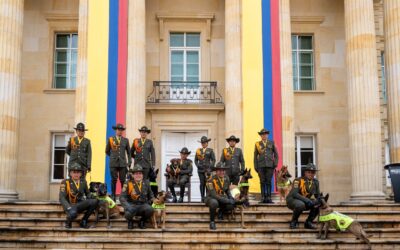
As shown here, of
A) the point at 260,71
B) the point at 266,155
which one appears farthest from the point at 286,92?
the point at 266,155

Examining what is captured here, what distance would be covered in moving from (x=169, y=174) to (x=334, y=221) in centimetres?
619

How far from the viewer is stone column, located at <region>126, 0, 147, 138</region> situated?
20211mm

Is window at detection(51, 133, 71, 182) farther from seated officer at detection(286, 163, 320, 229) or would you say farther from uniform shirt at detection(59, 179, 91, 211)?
seated officer at detection(286, 163, 320, 229)

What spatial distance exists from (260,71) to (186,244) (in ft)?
27.8

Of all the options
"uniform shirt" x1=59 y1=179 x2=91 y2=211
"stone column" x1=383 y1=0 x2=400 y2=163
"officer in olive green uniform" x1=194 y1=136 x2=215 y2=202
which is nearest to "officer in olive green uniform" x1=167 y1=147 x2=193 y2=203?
"officer in olive green uniform" x1=194 y1=136 x2=215 y2=202

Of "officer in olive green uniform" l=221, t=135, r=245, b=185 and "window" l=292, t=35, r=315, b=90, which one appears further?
"window" l=292, t=35, r=315, b=90

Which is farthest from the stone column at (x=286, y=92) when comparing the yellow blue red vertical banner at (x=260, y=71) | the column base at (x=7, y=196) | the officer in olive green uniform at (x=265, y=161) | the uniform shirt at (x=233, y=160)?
the column base at (x=7, y=196)

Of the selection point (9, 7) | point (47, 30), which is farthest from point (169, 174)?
point (47, 30)

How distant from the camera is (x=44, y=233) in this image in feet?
45.7

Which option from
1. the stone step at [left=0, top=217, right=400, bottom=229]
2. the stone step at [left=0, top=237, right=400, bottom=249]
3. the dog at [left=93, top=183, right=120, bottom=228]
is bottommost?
the stone step at [left=0, top=237, right=400, bottom=249]

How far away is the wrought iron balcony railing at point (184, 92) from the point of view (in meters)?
23.5

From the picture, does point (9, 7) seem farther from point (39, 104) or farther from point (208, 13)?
point (208, 13)

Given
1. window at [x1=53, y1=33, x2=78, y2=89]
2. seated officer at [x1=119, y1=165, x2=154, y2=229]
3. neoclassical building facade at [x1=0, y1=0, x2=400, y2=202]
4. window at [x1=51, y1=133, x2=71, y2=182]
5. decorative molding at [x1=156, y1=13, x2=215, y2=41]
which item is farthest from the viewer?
window at [x1=53, y1=33, x2=78, y2=89]

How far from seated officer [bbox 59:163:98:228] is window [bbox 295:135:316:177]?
1161 centimetres
